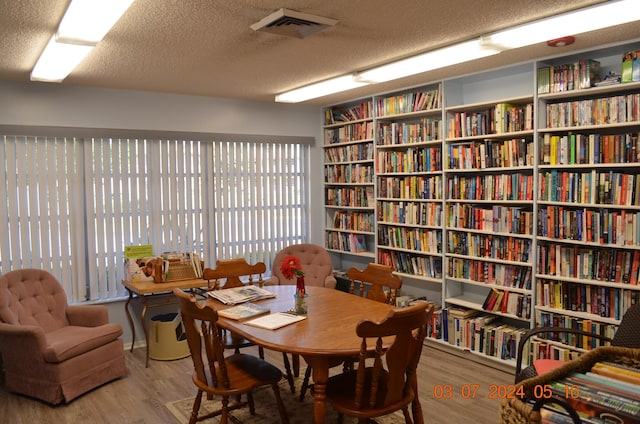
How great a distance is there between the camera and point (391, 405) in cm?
250

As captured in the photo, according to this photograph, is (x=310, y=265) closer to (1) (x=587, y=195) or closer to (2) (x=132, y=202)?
(2) (x=132, y=202)

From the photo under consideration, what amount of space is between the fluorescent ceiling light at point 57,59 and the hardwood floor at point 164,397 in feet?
8.27

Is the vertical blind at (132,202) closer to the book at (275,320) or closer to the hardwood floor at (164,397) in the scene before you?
the hardwood floor at (164,397)

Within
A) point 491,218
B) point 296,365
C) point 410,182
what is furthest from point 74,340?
point 491,218

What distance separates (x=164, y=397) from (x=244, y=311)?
4.03ft

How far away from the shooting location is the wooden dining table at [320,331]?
8.18ft

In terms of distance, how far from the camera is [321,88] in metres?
4.74

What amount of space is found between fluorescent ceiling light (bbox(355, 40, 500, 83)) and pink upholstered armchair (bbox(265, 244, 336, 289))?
1.92 m

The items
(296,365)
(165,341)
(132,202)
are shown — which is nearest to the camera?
(296,365)

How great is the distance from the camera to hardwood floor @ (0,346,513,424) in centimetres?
346

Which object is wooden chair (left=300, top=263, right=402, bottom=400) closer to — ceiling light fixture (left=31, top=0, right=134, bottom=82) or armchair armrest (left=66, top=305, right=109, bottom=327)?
armchair armrest (left=66, top=305, right=109, bottom=327)

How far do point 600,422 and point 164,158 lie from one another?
15.7 feet

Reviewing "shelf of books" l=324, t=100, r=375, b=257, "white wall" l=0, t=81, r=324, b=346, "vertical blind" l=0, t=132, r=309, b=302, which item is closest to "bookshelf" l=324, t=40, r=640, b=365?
"shelf of books" l=324, t=100, r=375, b=257

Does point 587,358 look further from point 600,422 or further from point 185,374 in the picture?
point 185,374
